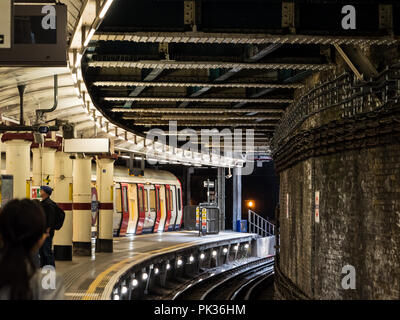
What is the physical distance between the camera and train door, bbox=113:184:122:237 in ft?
86.6

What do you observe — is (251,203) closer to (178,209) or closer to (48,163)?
(178,209)

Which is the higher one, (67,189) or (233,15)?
(233,15)

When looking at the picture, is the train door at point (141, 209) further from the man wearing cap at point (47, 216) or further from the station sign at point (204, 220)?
the man wearing cap at point (47, 216)

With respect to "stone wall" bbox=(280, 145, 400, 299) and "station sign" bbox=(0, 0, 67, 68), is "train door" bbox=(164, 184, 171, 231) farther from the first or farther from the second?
"station sign" bbox=(0, 0, 67, 68)

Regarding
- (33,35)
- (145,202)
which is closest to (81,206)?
(33,35)

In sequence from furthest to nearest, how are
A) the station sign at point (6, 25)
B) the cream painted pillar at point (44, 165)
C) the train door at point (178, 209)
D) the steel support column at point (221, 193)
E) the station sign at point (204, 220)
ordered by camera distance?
the steel support column at point (221, 193) < the train door at point (178, 209) < the station sign at point (204, 220) < the cream painted pillar at point (44, 165) < the station sign at point (6, 25)

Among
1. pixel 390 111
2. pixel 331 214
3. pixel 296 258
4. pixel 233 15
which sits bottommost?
pixel 296 258

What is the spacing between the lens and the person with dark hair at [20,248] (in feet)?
9.88

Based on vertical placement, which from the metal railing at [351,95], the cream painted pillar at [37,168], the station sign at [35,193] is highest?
the metal railing at [351,95]

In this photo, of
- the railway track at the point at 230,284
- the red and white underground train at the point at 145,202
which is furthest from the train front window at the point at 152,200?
the railway track at the point at 230,284

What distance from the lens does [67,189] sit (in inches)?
649
